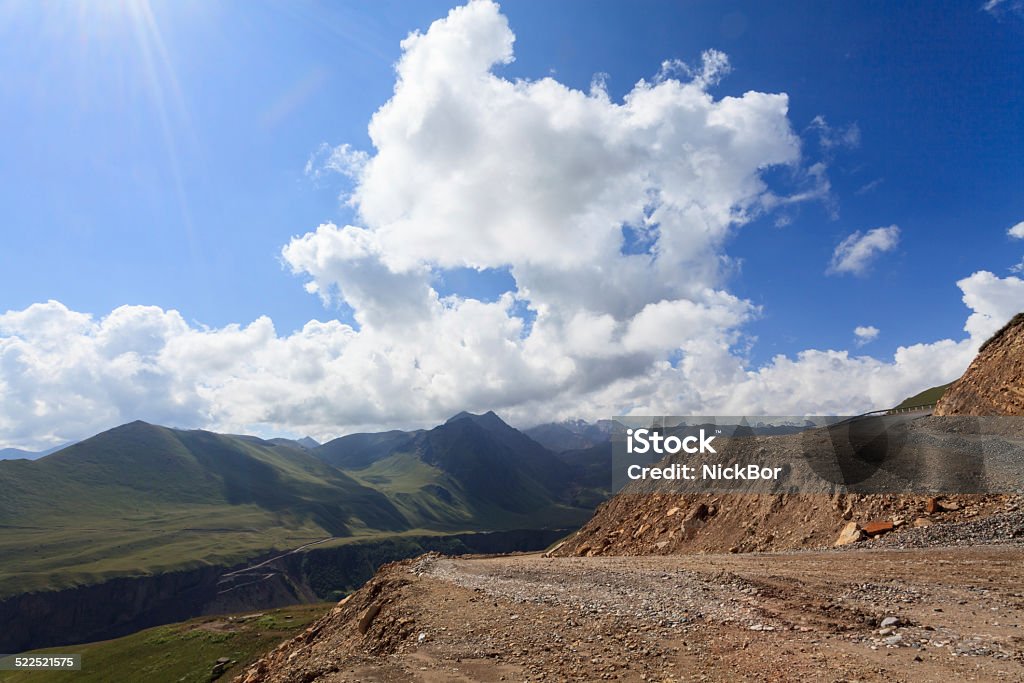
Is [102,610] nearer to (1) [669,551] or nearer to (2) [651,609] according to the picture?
(1) [669,551]

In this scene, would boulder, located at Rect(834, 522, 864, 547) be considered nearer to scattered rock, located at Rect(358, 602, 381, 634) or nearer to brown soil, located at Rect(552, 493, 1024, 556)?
brown soil, located at Rect(552, 493, 1024, 556)

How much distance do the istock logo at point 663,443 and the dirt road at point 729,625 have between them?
66.3 ft

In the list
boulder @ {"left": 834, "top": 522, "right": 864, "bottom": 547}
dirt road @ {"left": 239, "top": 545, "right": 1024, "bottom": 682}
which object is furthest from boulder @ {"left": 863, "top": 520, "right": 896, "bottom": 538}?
dirt road @ {"left": 239, "top": 545, "right": 1024, "bottom": 682}

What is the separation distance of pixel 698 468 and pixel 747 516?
11.0 metres

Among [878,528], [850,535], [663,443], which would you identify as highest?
[663,443]

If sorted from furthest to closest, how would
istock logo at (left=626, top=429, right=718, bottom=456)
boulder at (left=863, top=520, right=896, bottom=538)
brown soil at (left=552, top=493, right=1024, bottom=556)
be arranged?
istock logo at (left=626, top=429, right=718, bottom=456) → brown soil at (left=552, top=493, right=1024, bottom=556) → boulder at (left=863, top=520, right=896, bottom=538)

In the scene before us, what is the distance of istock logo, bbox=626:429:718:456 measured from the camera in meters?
48.1

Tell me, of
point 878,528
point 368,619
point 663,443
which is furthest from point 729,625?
point 663,443

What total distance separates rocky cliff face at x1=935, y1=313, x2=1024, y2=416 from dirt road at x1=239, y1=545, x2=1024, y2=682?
96.8 ft

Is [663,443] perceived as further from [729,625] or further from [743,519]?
[729,625]

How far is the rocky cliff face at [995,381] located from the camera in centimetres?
4444

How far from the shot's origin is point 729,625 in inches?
622

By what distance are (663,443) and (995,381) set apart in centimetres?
3093

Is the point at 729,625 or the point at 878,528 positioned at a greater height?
the point at 729,625
